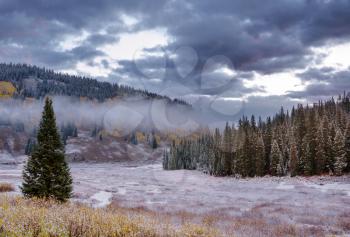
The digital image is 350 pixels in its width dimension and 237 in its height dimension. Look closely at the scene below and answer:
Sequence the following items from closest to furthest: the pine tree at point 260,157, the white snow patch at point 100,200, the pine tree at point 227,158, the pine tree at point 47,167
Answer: the pine tree at point 47,167
the white snow patch at point 100,200
the pine tree at point 260,157
the pine tree at point 227,158

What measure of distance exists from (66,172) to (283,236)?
14609mm

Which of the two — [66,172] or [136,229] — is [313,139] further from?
[136,229]

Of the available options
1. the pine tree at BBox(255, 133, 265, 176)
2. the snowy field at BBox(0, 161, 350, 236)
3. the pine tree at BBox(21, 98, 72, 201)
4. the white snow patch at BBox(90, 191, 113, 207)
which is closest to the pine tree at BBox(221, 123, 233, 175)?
the pine tree at BBox(255, 133, 265, 176)

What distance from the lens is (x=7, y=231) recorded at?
23.6ft

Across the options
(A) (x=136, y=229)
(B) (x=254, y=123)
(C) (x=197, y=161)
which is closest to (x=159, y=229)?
(A) (x=136, y=229)

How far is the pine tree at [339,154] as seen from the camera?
241 feet

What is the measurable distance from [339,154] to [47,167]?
70.7m

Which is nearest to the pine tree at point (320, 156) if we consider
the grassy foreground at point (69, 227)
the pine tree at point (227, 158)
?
the pine tree at point (227, 158)

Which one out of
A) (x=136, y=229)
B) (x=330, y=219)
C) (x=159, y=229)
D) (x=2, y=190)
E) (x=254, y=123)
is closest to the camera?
(x=136, y=229)

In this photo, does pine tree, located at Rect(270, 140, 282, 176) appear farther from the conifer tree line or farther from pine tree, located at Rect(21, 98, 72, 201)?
pine tree, located at Rect(21, 98, 72, 201)

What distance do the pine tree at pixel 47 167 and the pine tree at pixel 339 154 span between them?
223 feet

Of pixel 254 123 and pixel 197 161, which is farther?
pixel 197 161

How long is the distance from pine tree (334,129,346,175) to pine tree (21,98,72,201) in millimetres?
68104

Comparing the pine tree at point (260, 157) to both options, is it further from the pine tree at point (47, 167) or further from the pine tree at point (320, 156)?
the pine tree at point (47, 167)
